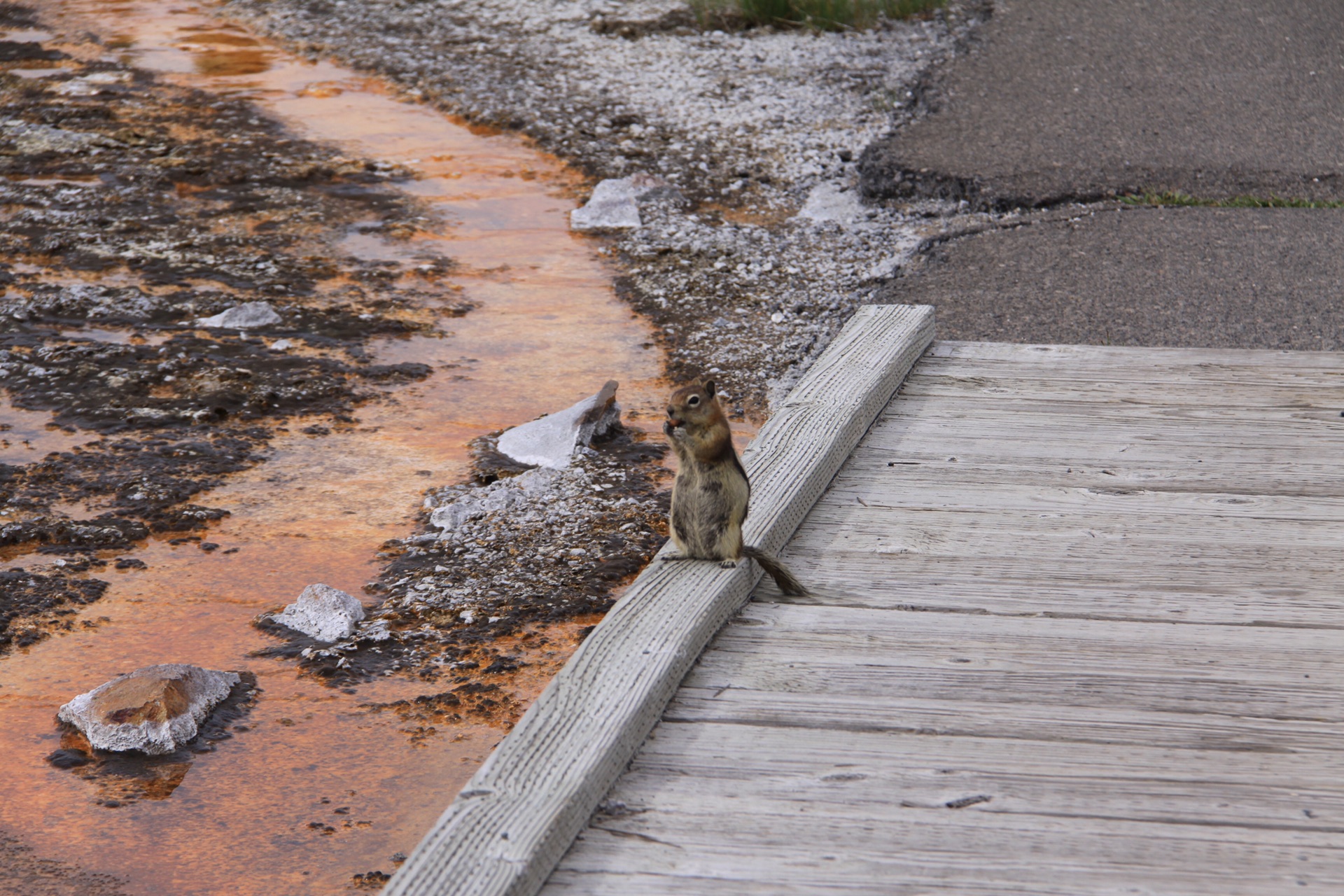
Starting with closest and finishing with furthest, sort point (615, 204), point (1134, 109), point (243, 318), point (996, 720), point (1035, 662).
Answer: point (996, 720)
point (1035, 662)
point (243, 318)
point (615, 204)
point (1134, 109)

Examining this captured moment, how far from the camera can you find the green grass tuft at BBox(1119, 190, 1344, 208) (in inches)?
256

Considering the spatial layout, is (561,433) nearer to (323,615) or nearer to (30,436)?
(323,615)

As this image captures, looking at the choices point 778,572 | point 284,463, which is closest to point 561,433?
point 284,463

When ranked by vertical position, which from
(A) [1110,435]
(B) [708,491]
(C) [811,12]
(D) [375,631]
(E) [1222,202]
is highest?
(C) [811,12]

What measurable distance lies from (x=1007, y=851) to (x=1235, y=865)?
0.30m

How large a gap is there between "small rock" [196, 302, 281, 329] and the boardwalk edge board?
338cm

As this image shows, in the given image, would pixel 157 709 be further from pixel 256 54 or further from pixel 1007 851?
pixel 256 54

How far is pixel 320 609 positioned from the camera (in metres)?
3.74

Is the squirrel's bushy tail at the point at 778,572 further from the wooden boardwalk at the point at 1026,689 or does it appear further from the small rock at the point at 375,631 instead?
the small rock at the point at 375,631

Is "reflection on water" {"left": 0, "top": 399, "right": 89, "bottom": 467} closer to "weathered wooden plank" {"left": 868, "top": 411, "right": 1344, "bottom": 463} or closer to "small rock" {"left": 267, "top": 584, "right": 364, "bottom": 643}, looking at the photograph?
"small rock" {"left": 267, "top": 584, "right": 364, "bottom": 643}

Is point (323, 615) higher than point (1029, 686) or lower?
lower

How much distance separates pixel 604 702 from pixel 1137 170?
581cm

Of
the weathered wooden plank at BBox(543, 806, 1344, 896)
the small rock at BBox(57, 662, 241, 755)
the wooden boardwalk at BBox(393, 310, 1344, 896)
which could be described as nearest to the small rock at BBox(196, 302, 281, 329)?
the small rock at BBox(57, 662, 241, 755)

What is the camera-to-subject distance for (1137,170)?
6.88 m
